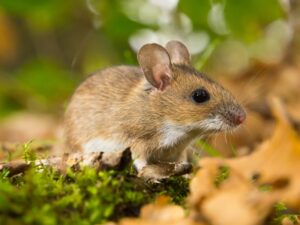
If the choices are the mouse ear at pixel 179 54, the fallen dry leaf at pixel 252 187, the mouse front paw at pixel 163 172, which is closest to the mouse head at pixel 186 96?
the mouse ear at pixel 179 54

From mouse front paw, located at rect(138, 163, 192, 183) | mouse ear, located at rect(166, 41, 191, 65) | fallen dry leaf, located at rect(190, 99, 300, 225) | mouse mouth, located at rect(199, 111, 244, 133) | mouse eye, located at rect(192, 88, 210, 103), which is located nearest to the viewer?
fallen dry leaf, located at rect(190, 99, 300, 225)

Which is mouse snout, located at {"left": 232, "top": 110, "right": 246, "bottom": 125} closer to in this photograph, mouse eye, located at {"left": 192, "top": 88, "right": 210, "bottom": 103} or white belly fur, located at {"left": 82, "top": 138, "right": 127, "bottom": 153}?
mouse eye, located at {"left": 192, "top": 88, "right": 210, "bottom": 103}

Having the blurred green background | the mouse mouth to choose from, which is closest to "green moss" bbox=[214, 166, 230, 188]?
the mouse mouth

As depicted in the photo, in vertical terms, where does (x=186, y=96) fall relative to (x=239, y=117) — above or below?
above

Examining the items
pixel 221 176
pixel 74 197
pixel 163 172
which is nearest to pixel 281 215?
pixel 221 176

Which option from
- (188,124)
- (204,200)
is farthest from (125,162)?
(188,124)

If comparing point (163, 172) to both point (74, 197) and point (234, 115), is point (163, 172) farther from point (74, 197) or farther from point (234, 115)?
point (234, 115)

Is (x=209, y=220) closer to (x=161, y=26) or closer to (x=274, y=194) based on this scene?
(x=274, y=194)
